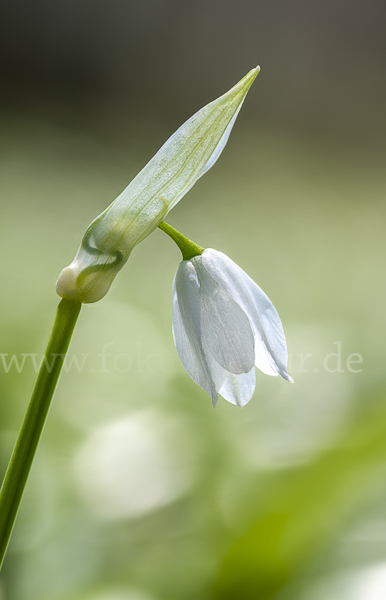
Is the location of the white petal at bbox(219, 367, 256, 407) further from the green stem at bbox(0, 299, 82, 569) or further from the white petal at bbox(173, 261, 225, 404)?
the green stem at bbox(0, 299, 82, 569)

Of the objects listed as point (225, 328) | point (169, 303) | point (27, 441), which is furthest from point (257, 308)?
point (169, 303)

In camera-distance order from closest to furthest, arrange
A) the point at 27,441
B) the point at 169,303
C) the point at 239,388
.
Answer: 1. the point at 27,441
2. the point at 239,388
3. the point at 169,303

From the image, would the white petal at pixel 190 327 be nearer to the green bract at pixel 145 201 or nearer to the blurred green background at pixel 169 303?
the green bract at pixel 145 201

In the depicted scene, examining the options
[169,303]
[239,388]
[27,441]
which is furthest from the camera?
[169,303]

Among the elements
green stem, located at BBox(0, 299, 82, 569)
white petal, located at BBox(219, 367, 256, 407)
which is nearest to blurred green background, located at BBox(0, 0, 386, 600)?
white petal, located at BBox(219, 367, 256, 407)

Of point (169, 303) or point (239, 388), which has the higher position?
point (169, 303)

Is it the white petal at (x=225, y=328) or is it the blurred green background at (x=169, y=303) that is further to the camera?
the blurred green background at (x=169, y=303)

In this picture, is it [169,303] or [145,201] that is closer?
[145,201]

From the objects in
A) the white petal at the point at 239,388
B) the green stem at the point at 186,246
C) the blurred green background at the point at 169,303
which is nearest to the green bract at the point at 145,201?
the green stem at the point at 186,246

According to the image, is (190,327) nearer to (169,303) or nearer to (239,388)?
(239,388)
